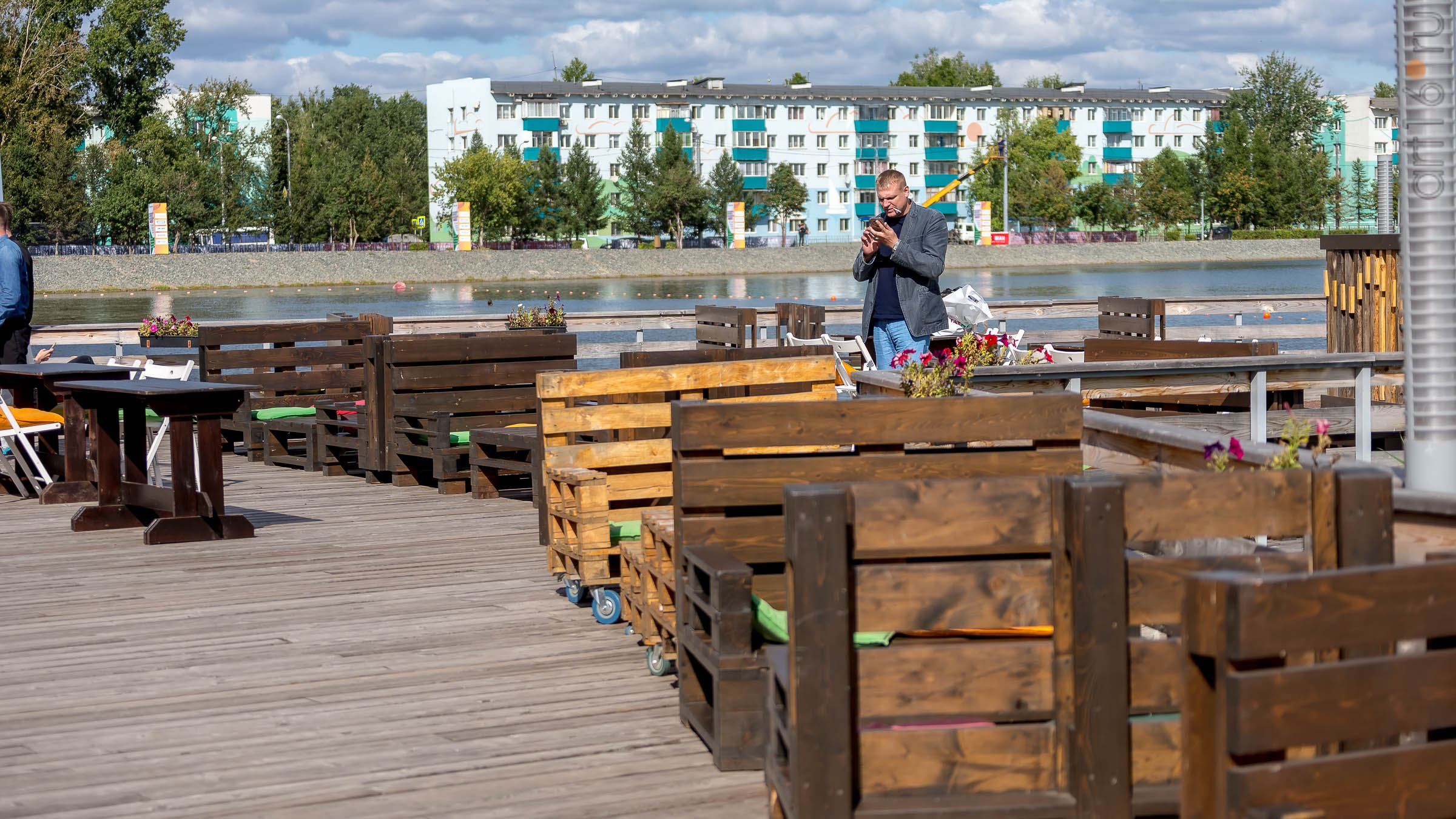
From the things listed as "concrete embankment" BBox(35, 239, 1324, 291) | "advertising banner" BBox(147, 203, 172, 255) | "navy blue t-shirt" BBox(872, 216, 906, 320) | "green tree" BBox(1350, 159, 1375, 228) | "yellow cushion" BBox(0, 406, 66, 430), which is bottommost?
"yellow cushion" BBox(0, 406, 66, 430)

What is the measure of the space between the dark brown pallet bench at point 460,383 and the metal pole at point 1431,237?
6951 millimetres

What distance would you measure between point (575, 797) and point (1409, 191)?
2532mm

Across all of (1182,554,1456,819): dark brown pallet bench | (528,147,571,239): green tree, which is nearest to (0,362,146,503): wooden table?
(1182,554,1456,819): dark brown pallet bench

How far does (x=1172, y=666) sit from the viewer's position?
3002mm

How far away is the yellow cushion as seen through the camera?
33.2ft

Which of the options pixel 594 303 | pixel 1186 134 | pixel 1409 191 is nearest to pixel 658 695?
pixel 1409 191

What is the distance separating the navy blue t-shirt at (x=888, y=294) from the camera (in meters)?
8.54

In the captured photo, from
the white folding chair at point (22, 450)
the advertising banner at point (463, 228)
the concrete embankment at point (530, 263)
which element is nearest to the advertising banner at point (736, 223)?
the concrete embankment at point (530, 263)

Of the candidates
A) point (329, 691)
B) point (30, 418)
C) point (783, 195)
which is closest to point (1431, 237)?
point (329, 691)

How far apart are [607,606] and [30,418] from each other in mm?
5858

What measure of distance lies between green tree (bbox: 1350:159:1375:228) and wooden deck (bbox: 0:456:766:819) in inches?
3982

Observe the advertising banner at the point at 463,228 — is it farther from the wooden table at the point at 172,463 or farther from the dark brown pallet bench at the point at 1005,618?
the dark brown pallet bench at the point at 1005,618

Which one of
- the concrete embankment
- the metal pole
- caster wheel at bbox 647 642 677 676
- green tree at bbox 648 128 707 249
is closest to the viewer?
the metal pole

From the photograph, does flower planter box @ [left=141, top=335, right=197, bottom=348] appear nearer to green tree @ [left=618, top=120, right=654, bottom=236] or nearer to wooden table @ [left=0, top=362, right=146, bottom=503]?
wooden table @ [left=0, top=362, right=146, bottom=503]
